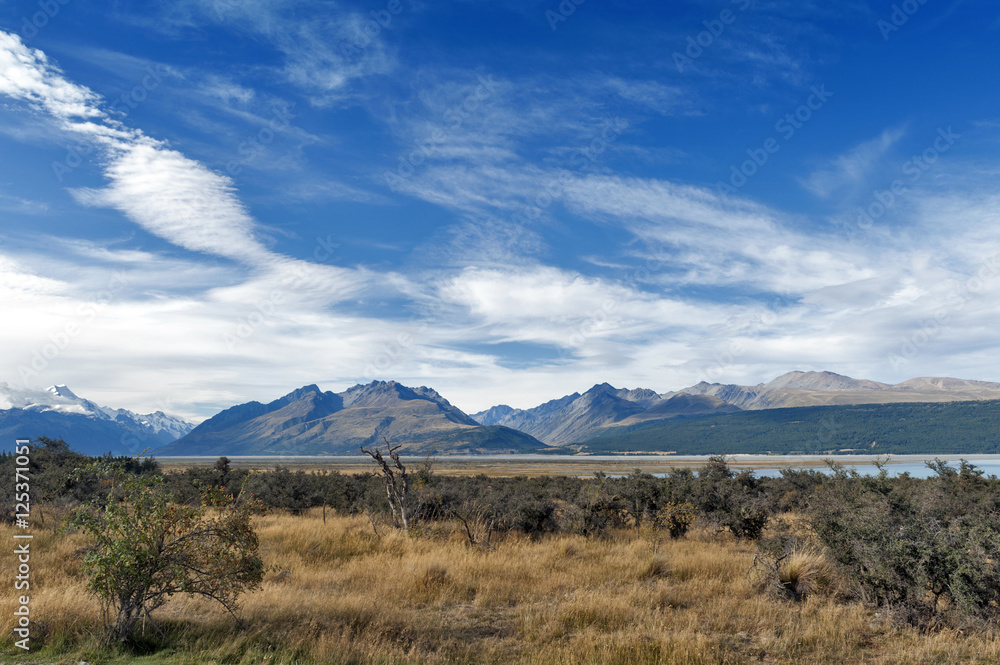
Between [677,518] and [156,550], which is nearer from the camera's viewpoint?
[156,550]

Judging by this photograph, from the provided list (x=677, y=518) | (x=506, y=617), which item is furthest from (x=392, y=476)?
(x=677, y=518)

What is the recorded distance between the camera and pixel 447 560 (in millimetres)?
12492

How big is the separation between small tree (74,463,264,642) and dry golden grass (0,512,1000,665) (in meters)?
0.64

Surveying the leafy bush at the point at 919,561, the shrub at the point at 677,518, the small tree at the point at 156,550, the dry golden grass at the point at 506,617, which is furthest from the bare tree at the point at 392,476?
the leafy bush at the point at 919,561

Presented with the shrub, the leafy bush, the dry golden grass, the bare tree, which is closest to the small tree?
the dry golden grass

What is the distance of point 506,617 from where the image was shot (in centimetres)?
929

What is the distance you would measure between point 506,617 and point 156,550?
19.3 ft

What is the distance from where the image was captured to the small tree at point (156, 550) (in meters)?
7.31

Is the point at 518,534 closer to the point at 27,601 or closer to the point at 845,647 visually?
the point at 845,647

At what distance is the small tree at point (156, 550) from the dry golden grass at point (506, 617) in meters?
0.64

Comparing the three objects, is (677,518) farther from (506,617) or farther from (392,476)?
(506,617)

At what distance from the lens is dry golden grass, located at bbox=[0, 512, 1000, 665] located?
7320 millimetres

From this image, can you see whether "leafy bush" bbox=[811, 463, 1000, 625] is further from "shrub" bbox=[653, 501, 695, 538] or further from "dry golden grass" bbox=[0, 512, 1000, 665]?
"shrub" bbox=[653, 501, 695, 538]

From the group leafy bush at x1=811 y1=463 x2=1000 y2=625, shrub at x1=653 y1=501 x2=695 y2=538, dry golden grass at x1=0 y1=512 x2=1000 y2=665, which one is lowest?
shrub at x1=653 y1=501 x2=695 y2=538
